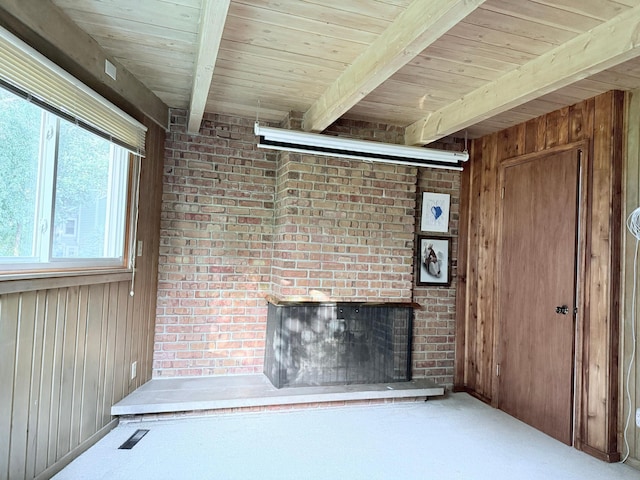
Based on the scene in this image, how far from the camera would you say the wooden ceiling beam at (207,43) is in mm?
1751

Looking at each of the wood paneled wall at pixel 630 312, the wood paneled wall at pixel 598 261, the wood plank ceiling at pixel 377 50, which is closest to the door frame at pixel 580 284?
the wood paneled wall at pixel 598 261

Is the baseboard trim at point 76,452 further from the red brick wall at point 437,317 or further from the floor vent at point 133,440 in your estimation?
the red brick wall at point 437,317

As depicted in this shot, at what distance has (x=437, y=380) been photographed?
3975 millimetres

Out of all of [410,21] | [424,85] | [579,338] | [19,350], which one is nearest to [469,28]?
[410,21]

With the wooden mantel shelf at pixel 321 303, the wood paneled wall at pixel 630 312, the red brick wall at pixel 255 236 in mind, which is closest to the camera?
the wood paneled wall at pixel 630 312

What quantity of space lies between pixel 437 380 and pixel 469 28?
3141 millimetres

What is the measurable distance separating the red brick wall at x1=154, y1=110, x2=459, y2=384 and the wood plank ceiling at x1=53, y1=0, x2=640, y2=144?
48 centimetres

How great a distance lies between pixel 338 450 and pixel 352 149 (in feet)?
7.38

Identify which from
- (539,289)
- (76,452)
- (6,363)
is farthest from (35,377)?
(539,289)

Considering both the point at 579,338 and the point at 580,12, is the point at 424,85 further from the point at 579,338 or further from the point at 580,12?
the point at 579,338

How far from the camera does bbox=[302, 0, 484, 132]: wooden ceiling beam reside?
67.6 inches

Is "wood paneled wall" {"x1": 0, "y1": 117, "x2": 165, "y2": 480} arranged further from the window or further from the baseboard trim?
the window

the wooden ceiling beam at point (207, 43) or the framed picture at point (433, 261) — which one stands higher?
the wooden ceiling beam at point (207, 43)

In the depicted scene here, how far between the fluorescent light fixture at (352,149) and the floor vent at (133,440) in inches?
88.6
